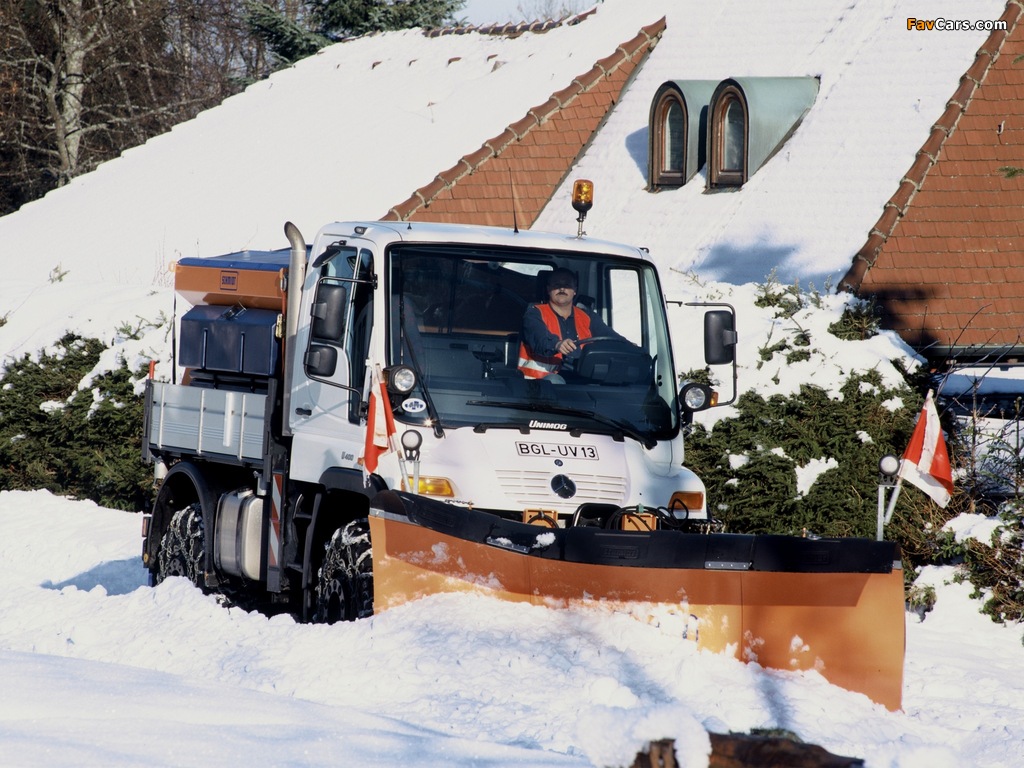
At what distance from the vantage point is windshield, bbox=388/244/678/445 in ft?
24.5

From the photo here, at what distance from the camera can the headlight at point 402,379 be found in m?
7.29

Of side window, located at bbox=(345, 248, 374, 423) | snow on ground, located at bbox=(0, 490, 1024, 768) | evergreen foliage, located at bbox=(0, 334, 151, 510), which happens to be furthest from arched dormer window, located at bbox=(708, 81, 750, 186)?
side window, located at bbox=(345, 248, 374, 423)

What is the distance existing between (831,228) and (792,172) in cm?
137

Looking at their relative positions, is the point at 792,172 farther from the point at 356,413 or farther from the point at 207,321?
the point at 356,413

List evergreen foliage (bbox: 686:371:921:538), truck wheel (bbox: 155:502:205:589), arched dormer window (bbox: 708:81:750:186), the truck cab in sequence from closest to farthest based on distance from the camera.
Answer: the truck cab < truck wheel (bbox: 155:502:205:589) < evergreen foliage (bbox: 686:371:921:538) < arched dormer window (bbox: 708:81:750:186)

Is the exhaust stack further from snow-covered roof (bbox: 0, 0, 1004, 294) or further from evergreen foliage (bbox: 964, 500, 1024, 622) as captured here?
snow-covered roof (bbox: 0, 0, 1004, 294)

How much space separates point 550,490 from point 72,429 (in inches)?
359

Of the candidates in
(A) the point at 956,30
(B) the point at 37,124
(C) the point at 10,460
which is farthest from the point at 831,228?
(B) the point at 37,124

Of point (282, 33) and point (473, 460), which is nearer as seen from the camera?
A: point (473, 460)

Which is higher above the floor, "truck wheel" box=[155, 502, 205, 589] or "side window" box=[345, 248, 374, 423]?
"side window" box=[345, 248, 374, 423]

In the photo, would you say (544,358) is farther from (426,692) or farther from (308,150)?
(308,150)

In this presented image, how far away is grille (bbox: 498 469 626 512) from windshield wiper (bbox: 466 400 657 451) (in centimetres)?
30

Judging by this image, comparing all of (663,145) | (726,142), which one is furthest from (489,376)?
(663,145)

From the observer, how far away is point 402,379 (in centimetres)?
729
